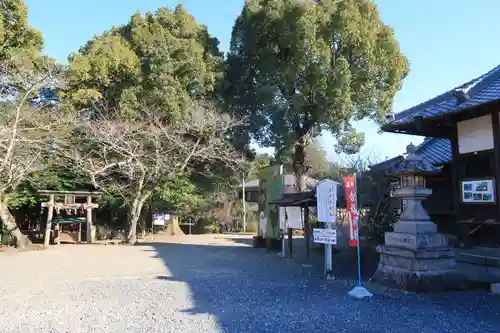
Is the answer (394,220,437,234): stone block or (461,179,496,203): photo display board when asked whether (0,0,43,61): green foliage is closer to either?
(394,220,437,234): stone block

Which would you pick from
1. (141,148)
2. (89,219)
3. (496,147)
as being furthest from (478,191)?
(89,219)

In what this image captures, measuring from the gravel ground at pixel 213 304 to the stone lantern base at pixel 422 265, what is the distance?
0.34 metres

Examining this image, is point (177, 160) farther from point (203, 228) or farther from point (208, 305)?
point (208, 305)

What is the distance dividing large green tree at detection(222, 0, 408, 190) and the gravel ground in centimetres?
979

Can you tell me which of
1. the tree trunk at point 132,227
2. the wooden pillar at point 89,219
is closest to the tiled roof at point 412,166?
the tree trunk at point 132,227

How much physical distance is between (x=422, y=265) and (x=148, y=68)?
47.4 feet

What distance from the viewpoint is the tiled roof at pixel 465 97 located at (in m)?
8.14

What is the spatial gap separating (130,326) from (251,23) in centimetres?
1688

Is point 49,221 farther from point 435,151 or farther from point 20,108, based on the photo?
point 435,151

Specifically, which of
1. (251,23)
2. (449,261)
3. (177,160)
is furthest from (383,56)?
(449,261)

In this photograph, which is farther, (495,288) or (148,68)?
(148,68)

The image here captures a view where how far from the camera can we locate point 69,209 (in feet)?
59.4

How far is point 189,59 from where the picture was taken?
1861 centimetres

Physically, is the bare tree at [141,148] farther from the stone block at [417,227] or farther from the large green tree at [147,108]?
the stone block at [417,227]
